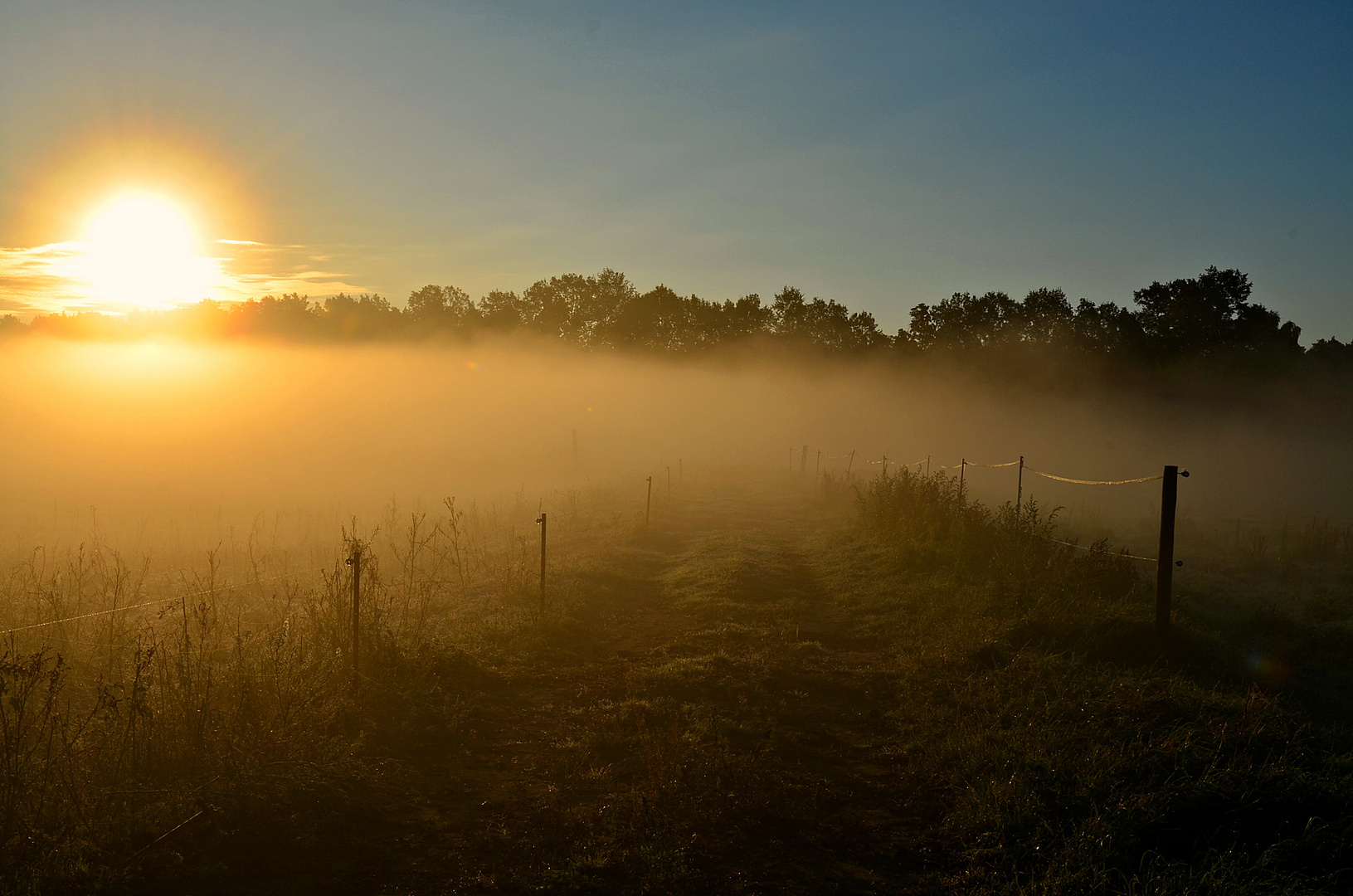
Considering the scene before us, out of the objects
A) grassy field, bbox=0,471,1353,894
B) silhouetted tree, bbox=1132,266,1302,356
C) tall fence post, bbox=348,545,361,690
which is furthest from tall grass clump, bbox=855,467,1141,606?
silhouetted tree, bbox=1132,266,1302,356

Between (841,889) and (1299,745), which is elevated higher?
(1299,745)

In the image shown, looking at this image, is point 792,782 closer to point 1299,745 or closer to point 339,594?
point 1299,745

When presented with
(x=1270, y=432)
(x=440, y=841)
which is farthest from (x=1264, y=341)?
(x=440, y=841)

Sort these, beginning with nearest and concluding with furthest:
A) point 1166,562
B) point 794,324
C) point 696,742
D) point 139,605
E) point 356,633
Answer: point 696,742, point 356,633, point 1166,562, point 139,605, point 794,324

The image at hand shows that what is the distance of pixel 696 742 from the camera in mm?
6863

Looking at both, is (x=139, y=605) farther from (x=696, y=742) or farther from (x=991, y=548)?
(x=991, y=548)

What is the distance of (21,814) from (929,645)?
874 centimetres

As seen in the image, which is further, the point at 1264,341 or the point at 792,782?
the point at 1264,341

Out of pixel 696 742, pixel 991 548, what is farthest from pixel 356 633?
pixel 991 548

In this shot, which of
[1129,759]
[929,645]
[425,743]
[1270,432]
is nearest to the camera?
[1129,759]

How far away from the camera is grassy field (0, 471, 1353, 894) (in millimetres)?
4848

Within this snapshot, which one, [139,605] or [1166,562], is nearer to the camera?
[1166,562]

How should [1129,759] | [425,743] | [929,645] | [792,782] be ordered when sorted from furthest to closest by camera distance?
[929,645] < [425,743] < [792,782] < [1129,759]

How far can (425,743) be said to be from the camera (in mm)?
7043
